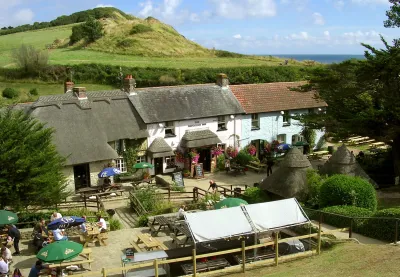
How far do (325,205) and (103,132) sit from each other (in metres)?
15.3

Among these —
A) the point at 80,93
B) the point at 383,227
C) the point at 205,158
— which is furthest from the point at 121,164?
the point at 383,227

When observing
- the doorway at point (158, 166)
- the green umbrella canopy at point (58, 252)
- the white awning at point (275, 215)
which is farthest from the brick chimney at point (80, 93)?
the white awning at point (275, 215)

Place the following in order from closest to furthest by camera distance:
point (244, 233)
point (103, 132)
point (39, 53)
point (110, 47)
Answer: point (244, 233) → point (103, 132) → point (39, 53) → point (110, 47)

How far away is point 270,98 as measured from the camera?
36.4 m

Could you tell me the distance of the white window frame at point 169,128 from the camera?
106 ft

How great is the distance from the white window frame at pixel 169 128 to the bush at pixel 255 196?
31.8 ft

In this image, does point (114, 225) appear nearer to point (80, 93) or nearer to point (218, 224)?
point (218, 224)

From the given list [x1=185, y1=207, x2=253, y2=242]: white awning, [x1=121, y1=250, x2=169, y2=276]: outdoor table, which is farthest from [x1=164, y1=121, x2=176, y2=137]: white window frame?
[x1=121, y1=250, x2=169, y2=276]: outdoor table

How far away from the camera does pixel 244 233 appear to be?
15211 mm

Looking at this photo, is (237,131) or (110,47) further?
(110,47)

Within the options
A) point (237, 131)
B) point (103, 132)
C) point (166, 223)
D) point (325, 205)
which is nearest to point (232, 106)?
point (237, 131)

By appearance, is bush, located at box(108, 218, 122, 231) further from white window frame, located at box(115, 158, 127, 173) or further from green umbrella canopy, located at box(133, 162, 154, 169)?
white window frame, located at box(115, 158, 127, 173)

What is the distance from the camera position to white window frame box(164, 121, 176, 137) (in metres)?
32.3

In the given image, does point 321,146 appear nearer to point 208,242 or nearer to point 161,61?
point 208,242
